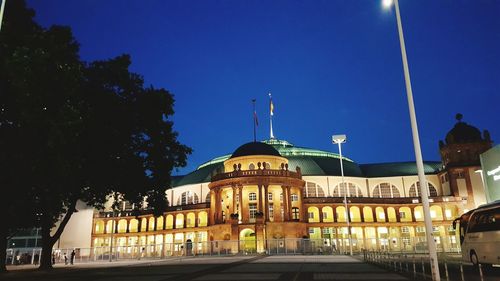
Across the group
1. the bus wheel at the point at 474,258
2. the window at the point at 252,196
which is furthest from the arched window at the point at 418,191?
the bus wheel at the point at 474,258

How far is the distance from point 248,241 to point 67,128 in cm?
4636

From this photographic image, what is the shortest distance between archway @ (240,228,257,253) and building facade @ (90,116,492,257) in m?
0.22

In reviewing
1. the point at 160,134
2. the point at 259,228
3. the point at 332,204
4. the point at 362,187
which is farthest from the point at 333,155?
the point at 160,134

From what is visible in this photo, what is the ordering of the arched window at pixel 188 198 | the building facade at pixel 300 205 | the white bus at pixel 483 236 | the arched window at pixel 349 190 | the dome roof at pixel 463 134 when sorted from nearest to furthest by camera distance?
the white bus at pixel 483 236 < the building facade at pixel 300 205 < the dome roof at pixel 463 134 < the arched window at pixel 349 190 < the arched window at pixel 188 198

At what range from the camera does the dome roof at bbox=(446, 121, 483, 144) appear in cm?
8978

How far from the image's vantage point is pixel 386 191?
98.0 metres

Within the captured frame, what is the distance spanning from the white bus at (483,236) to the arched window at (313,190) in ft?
205

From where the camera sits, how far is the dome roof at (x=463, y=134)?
89781 millimetres

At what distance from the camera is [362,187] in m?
96.5

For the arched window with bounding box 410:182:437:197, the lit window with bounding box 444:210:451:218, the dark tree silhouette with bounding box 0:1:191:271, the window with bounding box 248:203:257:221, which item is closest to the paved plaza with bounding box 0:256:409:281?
the dark tree silhouette with bounding box 0:1:191:271

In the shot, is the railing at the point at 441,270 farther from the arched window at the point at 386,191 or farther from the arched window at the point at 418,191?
the arched window at the point at 418,191

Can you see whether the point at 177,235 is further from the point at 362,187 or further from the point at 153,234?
the point at 362,187

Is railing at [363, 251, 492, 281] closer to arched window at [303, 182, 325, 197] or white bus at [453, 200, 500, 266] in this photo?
white bus at [453, 200, 500, 266]

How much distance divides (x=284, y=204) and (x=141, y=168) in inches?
1555
